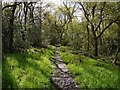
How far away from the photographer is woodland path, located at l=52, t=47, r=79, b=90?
315 centimetres

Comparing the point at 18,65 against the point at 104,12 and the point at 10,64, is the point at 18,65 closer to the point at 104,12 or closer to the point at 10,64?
the point at 10,64

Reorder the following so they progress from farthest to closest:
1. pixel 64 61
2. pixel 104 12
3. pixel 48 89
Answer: pixel 104 12 < pixel 64 61 < pixel 48 89

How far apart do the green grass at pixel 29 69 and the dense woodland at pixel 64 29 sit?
0.02 metres

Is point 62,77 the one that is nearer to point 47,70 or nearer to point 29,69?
point 47,70

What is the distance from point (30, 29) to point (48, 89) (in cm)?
93

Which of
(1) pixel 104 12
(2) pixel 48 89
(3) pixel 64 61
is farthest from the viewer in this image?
(1) pixel 104 12

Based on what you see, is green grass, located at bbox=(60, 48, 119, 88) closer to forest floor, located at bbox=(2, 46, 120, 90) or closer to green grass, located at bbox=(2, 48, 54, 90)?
forest floor, located at bbox=(2, 46, 120, 90)

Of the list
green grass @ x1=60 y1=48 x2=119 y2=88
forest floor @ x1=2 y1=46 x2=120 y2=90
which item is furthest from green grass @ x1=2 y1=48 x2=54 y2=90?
green grass @ x1=60 y1=48 x2=119 y2=88

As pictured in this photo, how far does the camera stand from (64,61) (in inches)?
132

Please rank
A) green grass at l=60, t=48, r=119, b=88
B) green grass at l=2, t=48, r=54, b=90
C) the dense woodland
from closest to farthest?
green grass at l=2, t=48, r=54, b=90 → green grass at l=60, t=48, r=119, b=88 → the dense woodland

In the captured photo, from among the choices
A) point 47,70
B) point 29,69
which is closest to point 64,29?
point 47,70

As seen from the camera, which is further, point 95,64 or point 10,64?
point 95,64

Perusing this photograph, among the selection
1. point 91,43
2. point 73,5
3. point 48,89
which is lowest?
point 48,89

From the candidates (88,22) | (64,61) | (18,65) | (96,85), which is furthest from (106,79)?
(18,65)
